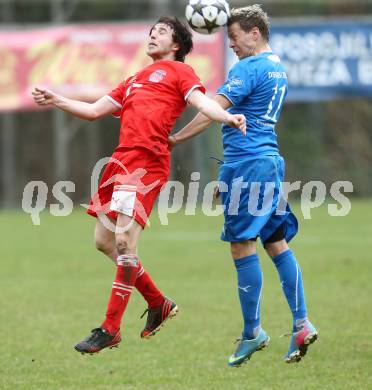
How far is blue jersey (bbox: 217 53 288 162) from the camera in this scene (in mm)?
6500

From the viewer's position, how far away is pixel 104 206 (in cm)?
665

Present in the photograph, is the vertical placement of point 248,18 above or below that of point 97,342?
above

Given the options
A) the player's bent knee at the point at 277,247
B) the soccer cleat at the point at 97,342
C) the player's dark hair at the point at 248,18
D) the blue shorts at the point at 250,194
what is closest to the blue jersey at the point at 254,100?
the blue shorts at the point at 250,194

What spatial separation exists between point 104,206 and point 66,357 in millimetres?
1480

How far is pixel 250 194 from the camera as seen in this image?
660cm

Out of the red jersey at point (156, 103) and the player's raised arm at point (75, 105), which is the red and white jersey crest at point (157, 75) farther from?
the player's raised arm at point (75, 105)

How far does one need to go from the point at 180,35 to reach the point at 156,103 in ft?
1.72

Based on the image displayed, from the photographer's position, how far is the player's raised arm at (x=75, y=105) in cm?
655

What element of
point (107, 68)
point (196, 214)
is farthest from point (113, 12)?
point (196, 214)

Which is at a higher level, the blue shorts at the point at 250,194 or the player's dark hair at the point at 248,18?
the player's dark hair at the point at 248,18

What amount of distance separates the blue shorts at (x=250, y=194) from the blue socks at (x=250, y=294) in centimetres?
19

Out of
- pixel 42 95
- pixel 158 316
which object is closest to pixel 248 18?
pixel 42 95

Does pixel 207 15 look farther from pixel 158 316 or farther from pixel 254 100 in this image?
pixel 158 316

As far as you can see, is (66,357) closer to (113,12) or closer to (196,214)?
(196,214)
